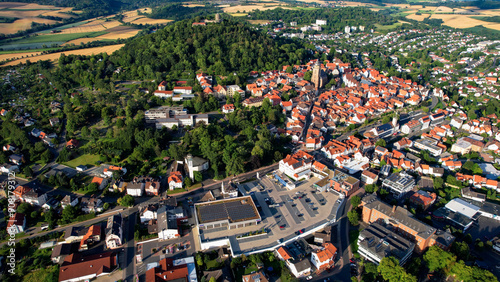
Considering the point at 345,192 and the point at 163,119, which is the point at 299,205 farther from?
the point at 163,119

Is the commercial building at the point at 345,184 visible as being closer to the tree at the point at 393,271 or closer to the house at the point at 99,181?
the tree at the point at 393,271

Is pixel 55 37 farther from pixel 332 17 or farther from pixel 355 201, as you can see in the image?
pixel 355 201

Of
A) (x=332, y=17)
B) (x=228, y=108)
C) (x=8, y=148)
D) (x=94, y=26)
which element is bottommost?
(x=8, y=148)

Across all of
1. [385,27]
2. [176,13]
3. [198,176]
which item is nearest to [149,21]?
[176,13]

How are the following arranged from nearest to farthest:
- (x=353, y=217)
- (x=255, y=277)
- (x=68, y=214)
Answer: (x=255, y=277) < (x=353, y=217) < (x=68, y=214)

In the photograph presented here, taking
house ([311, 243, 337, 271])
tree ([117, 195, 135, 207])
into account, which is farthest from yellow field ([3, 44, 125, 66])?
house ([311, 243, 337, 271])

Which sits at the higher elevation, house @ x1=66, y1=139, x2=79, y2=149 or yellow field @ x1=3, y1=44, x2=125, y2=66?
yellow field @ x1=3, y1=44, x2=125, y2=66

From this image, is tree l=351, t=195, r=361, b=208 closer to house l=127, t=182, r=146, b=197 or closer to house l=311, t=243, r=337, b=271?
house l=311, t=243, r=337, b=271
